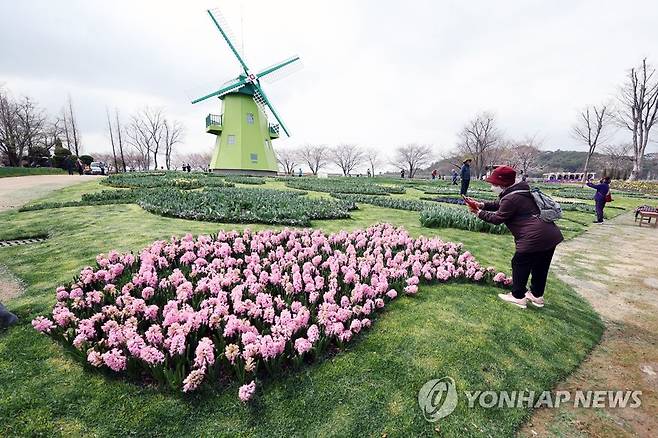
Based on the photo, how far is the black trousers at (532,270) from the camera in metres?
4.47

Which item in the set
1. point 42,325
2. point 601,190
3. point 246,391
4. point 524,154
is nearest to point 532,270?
point 246,391

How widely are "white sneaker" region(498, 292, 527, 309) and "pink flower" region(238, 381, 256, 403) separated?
4.02 m

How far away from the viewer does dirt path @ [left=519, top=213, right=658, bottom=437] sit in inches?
109

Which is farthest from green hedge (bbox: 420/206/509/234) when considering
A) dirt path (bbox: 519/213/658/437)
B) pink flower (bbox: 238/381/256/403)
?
pink flower (bbox: 238/381/256/403)

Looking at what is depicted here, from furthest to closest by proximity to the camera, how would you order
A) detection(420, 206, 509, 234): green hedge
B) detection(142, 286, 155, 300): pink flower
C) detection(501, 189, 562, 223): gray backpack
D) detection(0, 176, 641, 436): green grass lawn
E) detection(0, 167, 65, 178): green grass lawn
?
detection(0, 167, 65, 178): green grass lawn → detection(420, 206, 509, 234): green hedge → detection(501, 189, 562, 223): gray backpack → detection(142, 286, 155, 300): pink flower → detection(0, 176, 641, 436): green grass lawn

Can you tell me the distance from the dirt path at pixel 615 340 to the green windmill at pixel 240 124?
37624 mm

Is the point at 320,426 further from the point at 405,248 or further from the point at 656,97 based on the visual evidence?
the point at 656,97

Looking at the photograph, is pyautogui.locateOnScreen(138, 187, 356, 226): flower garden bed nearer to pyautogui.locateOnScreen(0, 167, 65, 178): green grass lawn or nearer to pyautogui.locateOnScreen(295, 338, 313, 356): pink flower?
pyautogui.locateOnScreen(295, 338, 313, 356): pink flower

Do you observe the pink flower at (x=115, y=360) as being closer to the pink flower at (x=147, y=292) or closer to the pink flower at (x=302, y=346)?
the pink flower at (x=147, y=292)

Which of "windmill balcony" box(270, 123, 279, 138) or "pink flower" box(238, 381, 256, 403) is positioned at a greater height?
"windmill balcony" box(270, 123, 279, 138)

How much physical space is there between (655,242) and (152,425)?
13.9m

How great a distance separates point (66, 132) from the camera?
58719mm

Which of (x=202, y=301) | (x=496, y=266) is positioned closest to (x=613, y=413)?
(x=496, y=266)

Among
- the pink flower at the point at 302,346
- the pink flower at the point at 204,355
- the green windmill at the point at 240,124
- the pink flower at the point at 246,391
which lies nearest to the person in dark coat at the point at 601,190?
the pink flower at the point at 302,346
